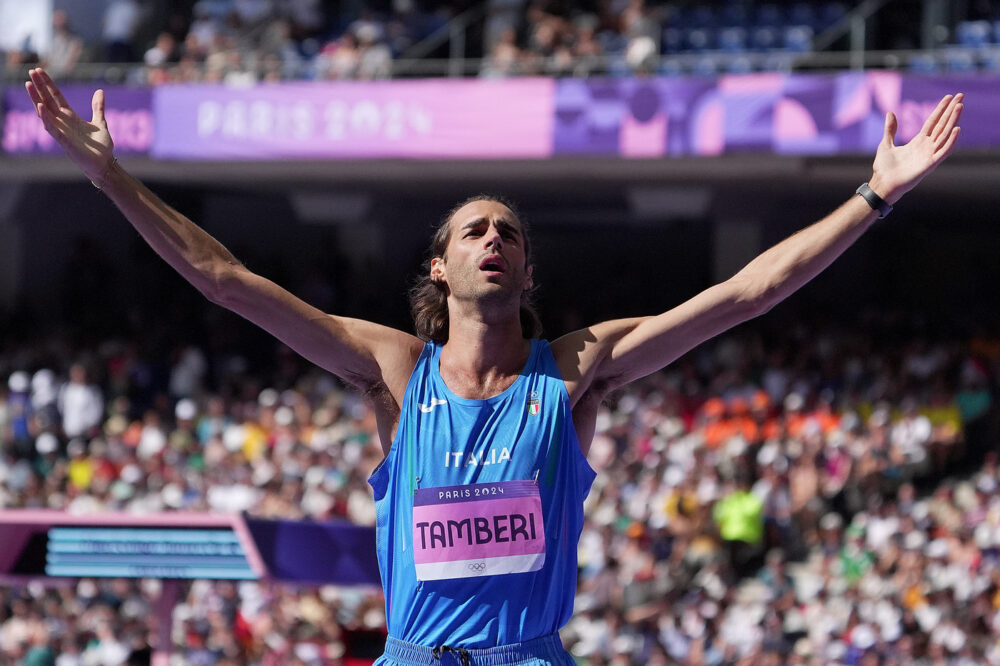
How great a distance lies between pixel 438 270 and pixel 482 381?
15.6 inches

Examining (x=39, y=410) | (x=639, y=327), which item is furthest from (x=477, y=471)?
(x=39, y=410)

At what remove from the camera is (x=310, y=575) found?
8227mm

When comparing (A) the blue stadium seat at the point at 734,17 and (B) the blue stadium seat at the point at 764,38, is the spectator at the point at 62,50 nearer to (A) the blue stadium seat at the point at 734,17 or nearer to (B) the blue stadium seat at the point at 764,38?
(A) the blue stadium seat at the point at 734,17

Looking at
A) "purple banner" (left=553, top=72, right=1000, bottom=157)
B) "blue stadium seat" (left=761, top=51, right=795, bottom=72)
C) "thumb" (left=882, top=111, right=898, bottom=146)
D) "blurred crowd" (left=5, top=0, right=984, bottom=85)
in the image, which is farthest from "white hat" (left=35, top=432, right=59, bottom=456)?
"thumb" (left=882, top=111, right=898, bottom=146)

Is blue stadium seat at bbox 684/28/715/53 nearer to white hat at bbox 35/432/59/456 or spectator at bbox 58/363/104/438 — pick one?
spectator at bbox 58/363/104/438

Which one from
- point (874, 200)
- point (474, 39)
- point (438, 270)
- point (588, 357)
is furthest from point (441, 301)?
point (474, 39)

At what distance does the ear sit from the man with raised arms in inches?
0.7

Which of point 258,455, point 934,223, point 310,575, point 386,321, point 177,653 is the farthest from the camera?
point 934,223

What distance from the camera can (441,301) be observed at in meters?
4.18

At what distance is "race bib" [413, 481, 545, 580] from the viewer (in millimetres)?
3664

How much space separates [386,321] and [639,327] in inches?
657

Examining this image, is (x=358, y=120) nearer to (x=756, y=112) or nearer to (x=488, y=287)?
(x=756, y=112)

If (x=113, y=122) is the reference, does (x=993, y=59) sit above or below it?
above

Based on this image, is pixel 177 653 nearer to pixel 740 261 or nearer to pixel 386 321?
pixel 386 321
